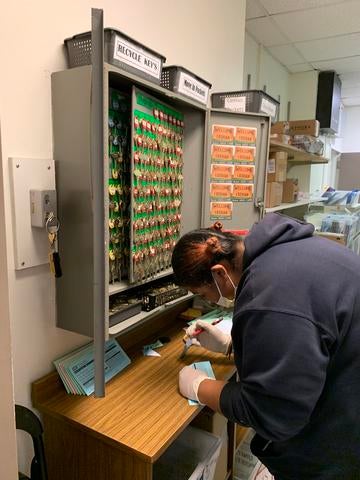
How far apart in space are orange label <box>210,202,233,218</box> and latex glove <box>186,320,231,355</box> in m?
0.54

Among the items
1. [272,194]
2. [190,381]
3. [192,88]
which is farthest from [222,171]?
[190,381]

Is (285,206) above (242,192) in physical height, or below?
below

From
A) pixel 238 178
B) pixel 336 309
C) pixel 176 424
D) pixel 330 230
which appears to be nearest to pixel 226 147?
pixel 238 178

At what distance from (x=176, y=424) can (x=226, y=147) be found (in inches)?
48.4

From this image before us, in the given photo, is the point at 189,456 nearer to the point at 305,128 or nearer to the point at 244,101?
the point at 244,101

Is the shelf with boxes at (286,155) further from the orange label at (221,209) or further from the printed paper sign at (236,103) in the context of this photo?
the orange label at (221,209)

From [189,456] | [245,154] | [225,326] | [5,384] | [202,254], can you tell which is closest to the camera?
[5,384]

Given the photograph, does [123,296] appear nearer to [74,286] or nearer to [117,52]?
[74,286]

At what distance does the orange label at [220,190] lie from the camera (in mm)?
1753

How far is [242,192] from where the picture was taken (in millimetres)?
1870

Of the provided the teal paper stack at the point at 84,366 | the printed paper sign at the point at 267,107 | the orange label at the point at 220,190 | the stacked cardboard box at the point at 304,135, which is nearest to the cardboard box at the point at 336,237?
the stacked cardboard box at the point at 304,135

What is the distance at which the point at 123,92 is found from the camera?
1304 millimetres

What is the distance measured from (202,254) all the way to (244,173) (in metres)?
0.91

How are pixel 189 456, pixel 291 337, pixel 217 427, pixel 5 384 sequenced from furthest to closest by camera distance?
pixel 217 427 → pixel 189 456 → pixel 291 337 → pixel 5 384
